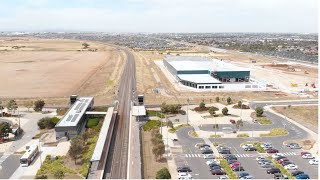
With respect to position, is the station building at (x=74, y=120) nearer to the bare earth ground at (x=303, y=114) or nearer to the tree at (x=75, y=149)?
the tree at (x=75, y=149)

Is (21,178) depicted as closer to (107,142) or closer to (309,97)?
(107,142)

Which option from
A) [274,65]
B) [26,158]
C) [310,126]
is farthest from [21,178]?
[274,65]

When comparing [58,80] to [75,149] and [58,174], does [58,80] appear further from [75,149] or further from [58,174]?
[58,174]

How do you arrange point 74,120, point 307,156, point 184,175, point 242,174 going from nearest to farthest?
1. point 184,175
2. point 242,174
3. point 307,156
4. point 74,120

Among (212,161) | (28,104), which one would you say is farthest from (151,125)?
(28,104)

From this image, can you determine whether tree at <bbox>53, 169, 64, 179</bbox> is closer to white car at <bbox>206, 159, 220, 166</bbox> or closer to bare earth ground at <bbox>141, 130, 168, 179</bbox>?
bare earth ground at <bbox>141, 130, 168, 179</bbox>

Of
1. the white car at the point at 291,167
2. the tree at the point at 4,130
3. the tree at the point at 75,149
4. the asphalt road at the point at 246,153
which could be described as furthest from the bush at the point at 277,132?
the tree at the point at 4,130
